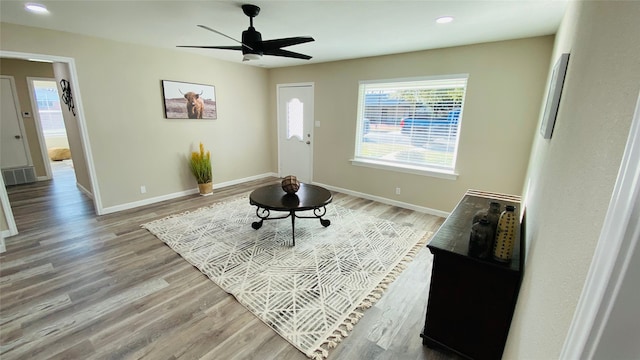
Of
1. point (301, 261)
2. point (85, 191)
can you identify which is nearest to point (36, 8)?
point (85, 191)

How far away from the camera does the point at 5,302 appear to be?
7.02 ft

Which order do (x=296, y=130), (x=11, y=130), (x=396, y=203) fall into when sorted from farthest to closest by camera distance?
(x=296, y=130) < (x=11, y=130) < (x=396, y=203)

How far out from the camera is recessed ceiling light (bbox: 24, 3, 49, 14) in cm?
240

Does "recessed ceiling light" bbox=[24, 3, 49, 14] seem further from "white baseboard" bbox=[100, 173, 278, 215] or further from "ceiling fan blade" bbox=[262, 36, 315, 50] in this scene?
"white baseboard" bbox=[100, 173, 278, 215]

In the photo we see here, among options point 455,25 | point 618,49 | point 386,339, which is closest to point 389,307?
point 386,339

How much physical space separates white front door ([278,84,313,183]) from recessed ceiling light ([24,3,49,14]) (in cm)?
352

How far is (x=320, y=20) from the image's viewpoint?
2.62m

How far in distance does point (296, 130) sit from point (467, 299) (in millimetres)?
4600

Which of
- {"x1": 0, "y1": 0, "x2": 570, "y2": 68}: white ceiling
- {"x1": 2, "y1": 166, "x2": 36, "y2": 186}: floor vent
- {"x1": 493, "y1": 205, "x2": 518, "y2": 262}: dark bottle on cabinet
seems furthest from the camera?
{"x1": 2, "y1": 166, "x2": 36, "y2": 186}: floor vent

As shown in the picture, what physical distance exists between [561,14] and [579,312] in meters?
2.94

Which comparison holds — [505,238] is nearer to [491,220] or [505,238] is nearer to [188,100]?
[491,220]

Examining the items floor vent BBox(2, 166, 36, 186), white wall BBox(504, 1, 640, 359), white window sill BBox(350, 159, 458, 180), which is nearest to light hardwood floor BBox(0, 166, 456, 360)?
white wall BBox(504, 1, 640, 359)

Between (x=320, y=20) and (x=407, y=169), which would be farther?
(x=407, y=169)

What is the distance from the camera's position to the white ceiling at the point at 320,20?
2.27 meters
